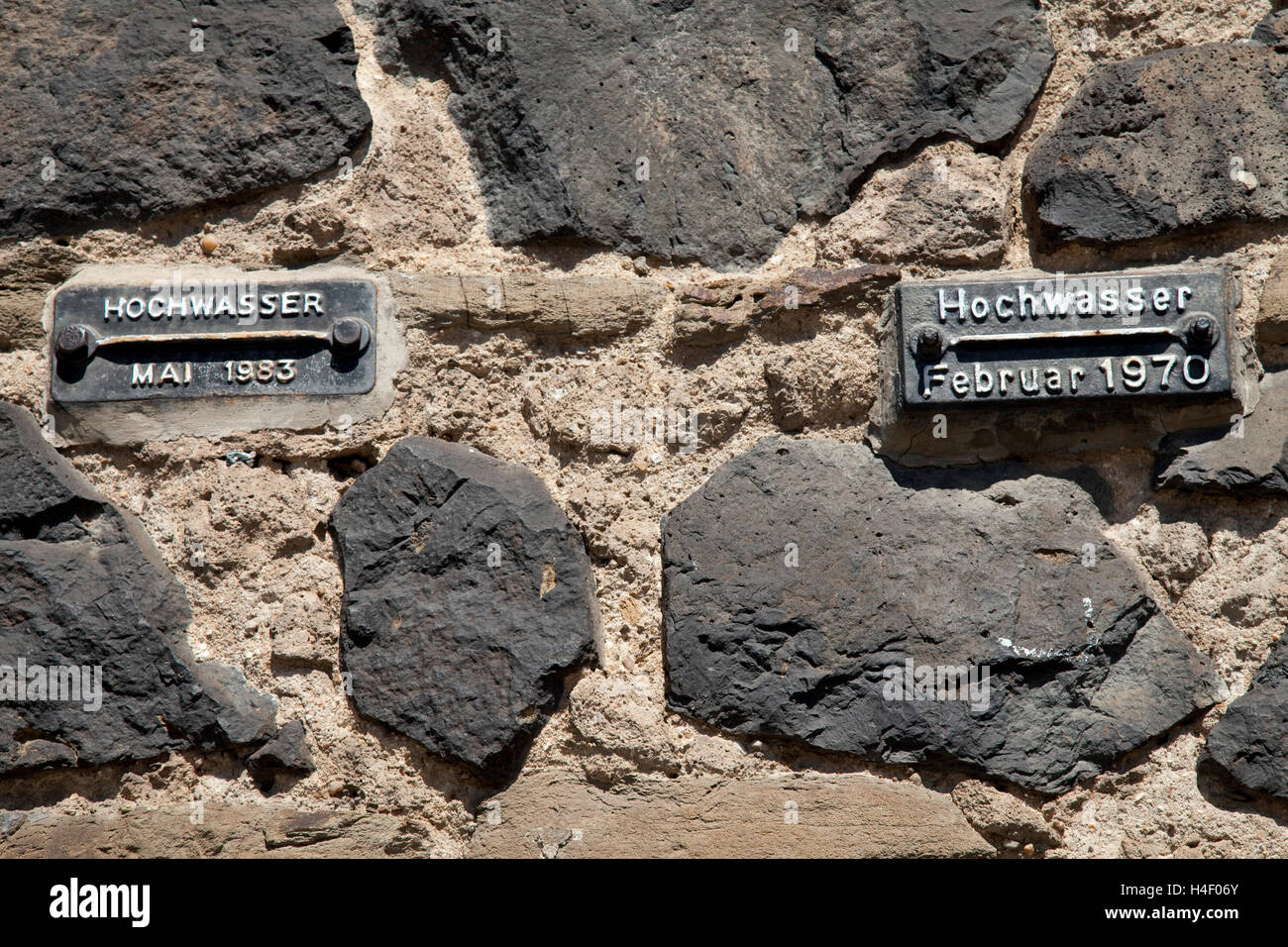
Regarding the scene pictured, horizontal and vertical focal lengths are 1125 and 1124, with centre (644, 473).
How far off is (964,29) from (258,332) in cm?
114

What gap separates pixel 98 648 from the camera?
1560mm

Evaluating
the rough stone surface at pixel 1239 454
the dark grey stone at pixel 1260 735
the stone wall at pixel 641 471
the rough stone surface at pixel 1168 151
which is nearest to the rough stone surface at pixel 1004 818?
the stone wall at pixel 641 471

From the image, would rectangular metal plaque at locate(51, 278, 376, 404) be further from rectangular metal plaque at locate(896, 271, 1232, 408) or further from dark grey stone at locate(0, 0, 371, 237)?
rectangular metal plaque at locate(896, 271, 1232, 408)

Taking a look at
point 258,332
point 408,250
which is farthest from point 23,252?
point 408,250

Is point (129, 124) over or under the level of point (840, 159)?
over

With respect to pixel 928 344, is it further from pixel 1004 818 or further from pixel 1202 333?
pixel 1004 818

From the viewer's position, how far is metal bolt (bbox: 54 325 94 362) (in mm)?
1633

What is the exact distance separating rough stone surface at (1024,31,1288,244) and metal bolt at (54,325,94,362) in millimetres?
1402

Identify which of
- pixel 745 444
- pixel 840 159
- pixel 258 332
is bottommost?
pixel 745 444

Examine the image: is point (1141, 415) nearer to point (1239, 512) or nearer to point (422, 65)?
point (1239, 512)

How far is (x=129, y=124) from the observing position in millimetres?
1716

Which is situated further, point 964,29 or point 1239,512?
point 964,29

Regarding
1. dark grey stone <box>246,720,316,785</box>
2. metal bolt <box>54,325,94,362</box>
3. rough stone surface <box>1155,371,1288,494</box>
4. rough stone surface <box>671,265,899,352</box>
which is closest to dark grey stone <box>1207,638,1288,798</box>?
rough stone surface <box>1155,371,1288,494</box>

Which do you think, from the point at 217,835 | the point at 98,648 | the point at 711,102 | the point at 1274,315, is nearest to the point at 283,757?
the point at 217,835
